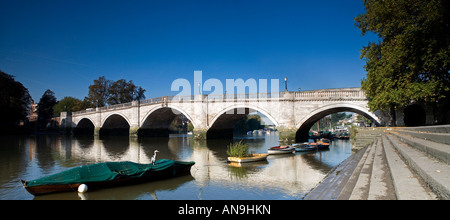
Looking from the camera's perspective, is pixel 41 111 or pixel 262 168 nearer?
pixel 262 168

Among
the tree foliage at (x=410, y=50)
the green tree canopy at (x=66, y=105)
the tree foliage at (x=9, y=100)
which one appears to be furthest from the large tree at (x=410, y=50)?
the green tree canopy at (x=66, y=105)

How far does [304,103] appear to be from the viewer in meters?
27.3

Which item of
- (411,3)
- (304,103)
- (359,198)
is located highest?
(411,3)

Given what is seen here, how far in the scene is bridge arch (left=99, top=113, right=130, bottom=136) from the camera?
50766mm

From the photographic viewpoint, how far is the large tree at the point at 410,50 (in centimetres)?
1302

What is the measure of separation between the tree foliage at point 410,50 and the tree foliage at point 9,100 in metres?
55.4

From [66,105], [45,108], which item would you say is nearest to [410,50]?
[66,105]

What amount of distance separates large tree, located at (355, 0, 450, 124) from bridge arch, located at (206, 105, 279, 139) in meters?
13.8

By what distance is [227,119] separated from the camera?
3616cm

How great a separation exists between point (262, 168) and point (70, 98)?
75408 millimetres

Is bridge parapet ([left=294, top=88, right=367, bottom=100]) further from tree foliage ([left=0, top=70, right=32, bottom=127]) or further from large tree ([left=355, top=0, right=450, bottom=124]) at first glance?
tree foliage ([left=0, top=70, right=32, bottom=127])
